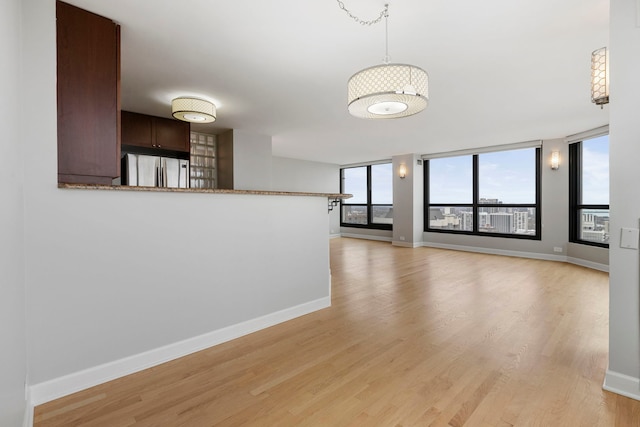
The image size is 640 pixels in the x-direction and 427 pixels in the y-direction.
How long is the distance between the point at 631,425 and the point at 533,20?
258 cm

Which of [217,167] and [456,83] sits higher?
[456,83]

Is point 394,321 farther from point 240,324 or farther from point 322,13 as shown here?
point 322,13

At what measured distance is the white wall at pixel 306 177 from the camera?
8.52 m

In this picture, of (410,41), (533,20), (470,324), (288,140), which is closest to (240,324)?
(470,324)

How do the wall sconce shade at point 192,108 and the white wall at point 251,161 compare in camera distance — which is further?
the white wall at point 251,161

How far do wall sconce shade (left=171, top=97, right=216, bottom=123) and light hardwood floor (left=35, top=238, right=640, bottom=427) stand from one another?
2.67m

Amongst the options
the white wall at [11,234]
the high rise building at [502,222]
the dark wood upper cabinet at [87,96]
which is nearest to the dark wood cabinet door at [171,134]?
the dark wood upper cabinet at [87,96]

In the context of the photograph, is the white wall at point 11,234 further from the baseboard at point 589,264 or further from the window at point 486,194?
the window at point 486,194

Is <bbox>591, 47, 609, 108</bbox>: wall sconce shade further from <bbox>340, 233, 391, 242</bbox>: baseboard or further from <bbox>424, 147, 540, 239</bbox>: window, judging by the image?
<bbox>340, 233, 391, 242</bbox>: baseboard

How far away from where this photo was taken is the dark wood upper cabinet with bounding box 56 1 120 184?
1.98m

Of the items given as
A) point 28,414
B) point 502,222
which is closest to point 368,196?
point 502,222

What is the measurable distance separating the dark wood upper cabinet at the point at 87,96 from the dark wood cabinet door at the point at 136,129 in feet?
8.10

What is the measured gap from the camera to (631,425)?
1.57 meters

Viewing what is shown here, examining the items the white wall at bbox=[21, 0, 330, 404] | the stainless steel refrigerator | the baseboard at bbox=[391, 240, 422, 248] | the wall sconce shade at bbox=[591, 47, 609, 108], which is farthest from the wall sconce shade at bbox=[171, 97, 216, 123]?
the baseboard at bbox=[391, 240, 422, 248]
